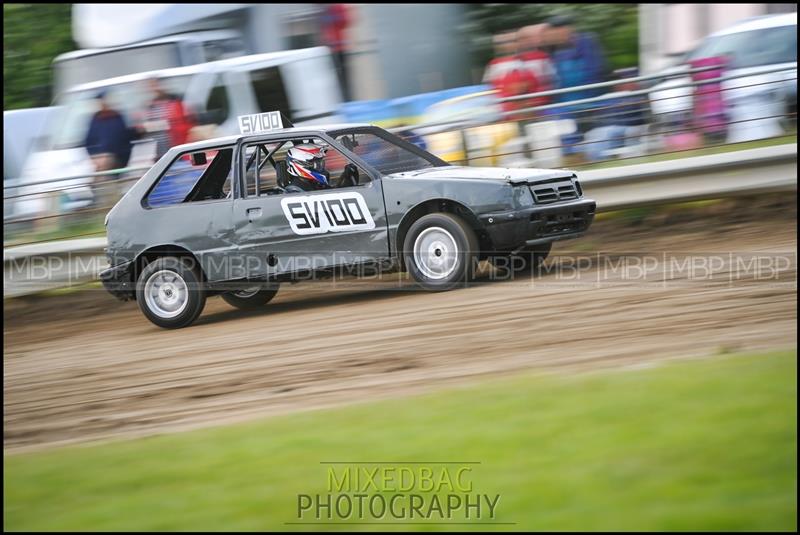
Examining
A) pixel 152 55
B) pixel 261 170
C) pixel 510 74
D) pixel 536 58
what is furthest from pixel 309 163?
pixel 152 55

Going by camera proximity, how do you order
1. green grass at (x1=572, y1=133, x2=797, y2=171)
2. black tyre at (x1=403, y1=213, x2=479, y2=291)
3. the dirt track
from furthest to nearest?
green grass at (x1=572, y1=133, x2=797, y2=171), black tyre at (x1=403, y1=213, x2=479, y2=291), the dirt track

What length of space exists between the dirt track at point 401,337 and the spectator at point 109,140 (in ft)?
8.73

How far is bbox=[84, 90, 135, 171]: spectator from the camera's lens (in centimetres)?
1263

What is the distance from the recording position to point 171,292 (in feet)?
30.8

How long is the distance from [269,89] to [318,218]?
4.99 m

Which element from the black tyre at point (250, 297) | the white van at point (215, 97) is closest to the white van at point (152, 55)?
the white van at point (215, 97)

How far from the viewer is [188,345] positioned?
28.0ft

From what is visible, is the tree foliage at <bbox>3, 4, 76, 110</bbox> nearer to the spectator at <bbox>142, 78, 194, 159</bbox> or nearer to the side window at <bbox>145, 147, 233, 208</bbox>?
the spectator at <bbox>142, 78, 194, 159</bbox>

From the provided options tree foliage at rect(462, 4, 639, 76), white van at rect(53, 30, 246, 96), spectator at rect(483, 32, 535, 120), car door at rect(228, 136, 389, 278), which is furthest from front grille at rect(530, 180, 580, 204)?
tree foliage at rect(462, 4, 639, 76)

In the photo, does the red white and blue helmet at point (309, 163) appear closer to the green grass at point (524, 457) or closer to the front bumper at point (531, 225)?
the front bumper at point (531, 225)

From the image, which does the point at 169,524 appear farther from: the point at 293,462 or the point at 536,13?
the point at 536,13

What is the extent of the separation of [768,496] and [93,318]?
856 cm

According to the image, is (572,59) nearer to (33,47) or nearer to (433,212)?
(433,212)

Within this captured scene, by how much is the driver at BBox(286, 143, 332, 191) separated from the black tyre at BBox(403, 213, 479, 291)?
91 centimetres
